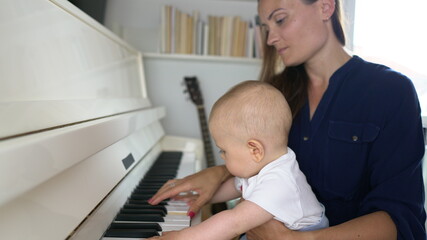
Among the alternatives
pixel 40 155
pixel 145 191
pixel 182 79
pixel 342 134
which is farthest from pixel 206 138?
pixel 40 155

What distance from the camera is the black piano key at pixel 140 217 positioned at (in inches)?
36.1

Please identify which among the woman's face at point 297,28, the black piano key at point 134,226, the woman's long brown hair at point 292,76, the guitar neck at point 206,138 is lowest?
the guitar neck at point 206,138

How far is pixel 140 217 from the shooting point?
93 centimetres

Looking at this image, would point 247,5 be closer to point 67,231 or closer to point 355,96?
point 355,96

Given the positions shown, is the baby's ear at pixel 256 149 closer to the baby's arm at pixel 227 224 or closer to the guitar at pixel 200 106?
the baby's arm at pixel 227 224

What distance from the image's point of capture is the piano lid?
63 centimetres

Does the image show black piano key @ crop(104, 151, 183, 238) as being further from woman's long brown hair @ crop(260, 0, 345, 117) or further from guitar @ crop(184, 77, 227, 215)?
guitar @ crop(184, 77, 227, 215)

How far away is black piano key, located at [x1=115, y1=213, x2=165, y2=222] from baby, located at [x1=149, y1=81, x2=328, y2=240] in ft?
0.69

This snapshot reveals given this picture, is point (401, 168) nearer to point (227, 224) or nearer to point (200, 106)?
point (227, 224)

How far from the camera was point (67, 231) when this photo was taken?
2.16 ft

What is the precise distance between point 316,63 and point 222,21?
1407 mm

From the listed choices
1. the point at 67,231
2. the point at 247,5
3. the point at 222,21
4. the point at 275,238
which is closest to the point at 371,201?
the point at 275,238

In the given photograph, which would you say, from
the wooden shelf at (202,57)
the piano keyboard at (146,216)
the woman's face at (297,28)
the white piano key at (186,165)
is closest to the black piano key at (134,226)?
the piano keyboard at (146,216)

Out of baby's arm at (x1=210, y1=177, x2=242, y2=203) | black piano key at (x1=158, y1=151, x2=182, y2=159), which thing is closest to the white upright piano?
baby's arm at (x1=210, y1=177, x2=242, y2=203)
